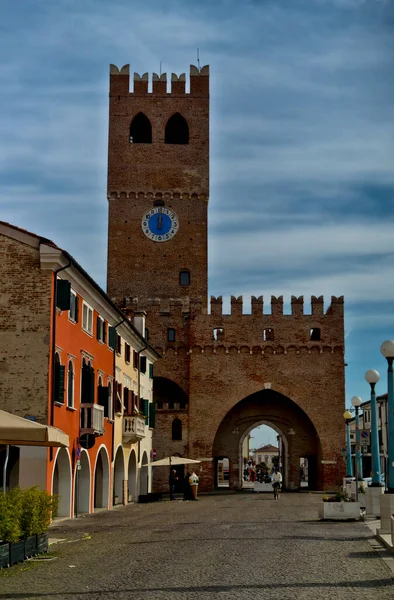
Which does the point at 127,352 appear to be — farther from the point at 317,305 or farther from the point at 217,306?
the point at 317,305

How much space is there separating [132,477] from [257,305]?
1635cm

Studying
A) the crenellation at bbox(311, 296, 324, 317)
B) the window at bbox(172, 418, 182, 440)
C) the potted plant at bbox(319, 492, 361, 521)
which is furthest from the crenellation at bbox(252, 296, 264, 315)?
the potted plant at bbox(319, 492, 361, 521)

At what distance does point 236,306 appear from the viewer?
56188 millimetres

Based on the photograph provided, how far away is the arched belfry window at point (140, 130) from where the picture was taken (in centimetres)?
6269

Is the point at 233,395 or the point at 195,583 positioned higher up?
the point at 233,395

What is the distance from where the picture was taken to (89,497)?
30.9 m

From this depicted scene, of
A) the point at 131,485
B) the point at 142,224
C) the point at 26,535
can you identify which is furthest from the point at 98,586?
the point at 142,224

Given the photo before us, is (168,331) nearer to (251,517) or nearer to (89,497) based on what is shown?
(89,497)

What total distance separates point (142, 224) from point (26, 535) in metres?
46.2

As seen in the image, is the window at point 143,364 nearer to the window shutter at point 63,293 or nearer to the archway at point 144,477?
the archway at point 144,477

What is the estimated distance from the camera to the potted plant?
24281 mm

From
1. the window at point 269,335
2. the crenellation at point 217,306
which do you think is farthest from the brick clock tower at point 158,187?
the window at point 269,335

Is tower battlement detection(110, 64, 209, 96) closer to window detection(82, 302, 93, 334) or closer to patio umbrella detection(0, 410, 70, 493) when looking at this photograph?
window detection(82, 302, 93, 334)

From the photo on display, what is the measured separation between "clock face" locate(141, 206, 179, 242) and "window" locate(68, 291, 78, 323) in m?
31.9
